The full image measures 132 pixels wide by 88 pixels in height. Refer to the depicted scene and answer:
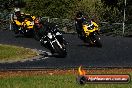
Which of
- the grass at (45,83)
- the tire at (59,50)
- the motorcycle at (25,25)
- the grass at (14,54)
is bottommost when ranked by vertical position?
the motorcycle at (25,25)

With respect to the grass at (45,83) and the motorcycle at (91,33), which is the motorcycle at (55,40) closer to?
the motorcycle at (91,33)

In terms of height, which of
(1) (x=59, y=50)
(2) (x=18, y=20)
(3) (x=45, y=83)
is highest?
(3) (x=45, y=83)

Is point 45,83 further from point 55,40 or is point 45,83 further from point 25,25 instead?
point 25,25

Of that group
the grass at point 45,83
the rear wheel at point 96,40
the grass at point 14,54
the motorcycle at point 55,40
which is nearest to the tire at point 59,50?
the motorcycle at point 55,40

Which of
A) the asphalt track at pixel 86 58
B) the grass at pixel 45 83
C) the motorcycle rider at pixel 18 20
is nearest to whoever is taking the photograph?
the grass at pixel 45 83

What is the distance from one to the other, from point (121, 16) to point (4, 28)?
11.0 meters

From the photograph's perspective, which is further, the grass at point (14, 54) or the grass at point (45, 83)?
the grass at point (14, 54)

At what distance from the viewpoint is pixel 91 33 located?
82.0ft

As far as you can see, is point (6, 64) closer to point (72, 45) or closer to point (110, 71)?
point (110, 71)

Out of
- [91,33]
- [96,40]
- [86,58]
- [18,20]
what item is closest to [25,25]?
[18,20]

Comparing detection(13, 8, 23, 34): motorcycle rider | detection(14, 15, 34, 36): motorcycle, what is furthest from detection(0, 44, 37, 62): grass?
detection(13, 8, 23, 34): motorcycle rider

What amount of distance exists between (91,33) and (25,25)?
7592 mm

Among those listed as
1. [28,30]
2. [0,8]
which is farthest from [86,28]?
[0,8]

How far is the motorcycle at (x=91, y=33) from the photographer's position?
24789 mm
